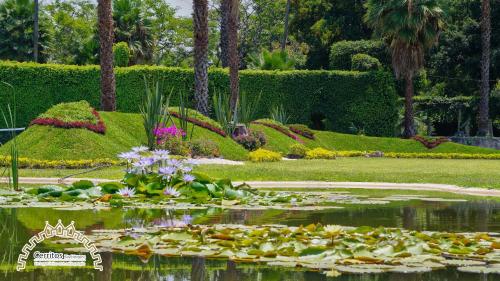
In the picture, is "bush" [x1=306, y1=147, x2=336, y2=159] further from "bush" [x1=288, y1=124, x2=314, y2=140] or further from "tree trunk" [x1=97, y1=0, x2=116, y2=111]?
"tree trunk" [x1=97, y1=0, x2=116, y2=111]

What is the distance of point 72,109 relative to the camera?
28.1m

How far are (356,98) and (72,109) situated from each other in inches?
846

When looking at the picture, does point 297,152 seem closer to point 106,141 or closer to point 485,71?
point 106,141

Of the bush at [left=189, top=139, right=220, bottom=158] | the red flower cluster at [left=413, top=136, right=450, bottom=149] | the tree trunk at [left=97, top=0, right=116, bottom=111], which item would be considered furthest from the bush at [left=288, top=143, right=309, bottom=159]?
the red flower cluster at [left=413, top=136, right=450, bottom=149]

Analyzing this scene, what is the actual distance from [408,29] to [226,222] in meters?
34.1

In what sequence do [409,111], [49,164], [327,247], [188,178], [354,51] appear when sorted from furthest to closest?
[354,51], [409,111], [49,164], [188,178], [327,247]

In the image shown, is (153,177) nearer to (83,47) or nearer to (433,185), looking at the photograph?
(433,185)

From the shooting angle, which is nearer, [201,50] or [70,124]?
[70,124]

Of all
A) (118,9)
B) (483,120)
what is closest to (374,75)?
(483,120)

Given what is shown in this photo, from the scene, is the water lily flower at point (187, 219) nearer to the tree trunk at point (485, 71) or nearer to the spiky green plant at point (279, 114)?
the spiky green plant at point (279, 114)

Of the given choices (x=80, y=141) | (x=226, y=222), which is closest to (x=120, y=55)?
(x=80, y=141)

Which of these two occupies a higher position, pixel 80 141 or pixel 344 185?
pixel 80 141

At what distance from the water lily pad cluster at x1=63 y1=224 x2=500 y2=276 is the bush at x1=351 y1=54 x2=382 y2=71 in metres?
38.5

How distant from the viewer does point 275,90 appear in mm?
44844
